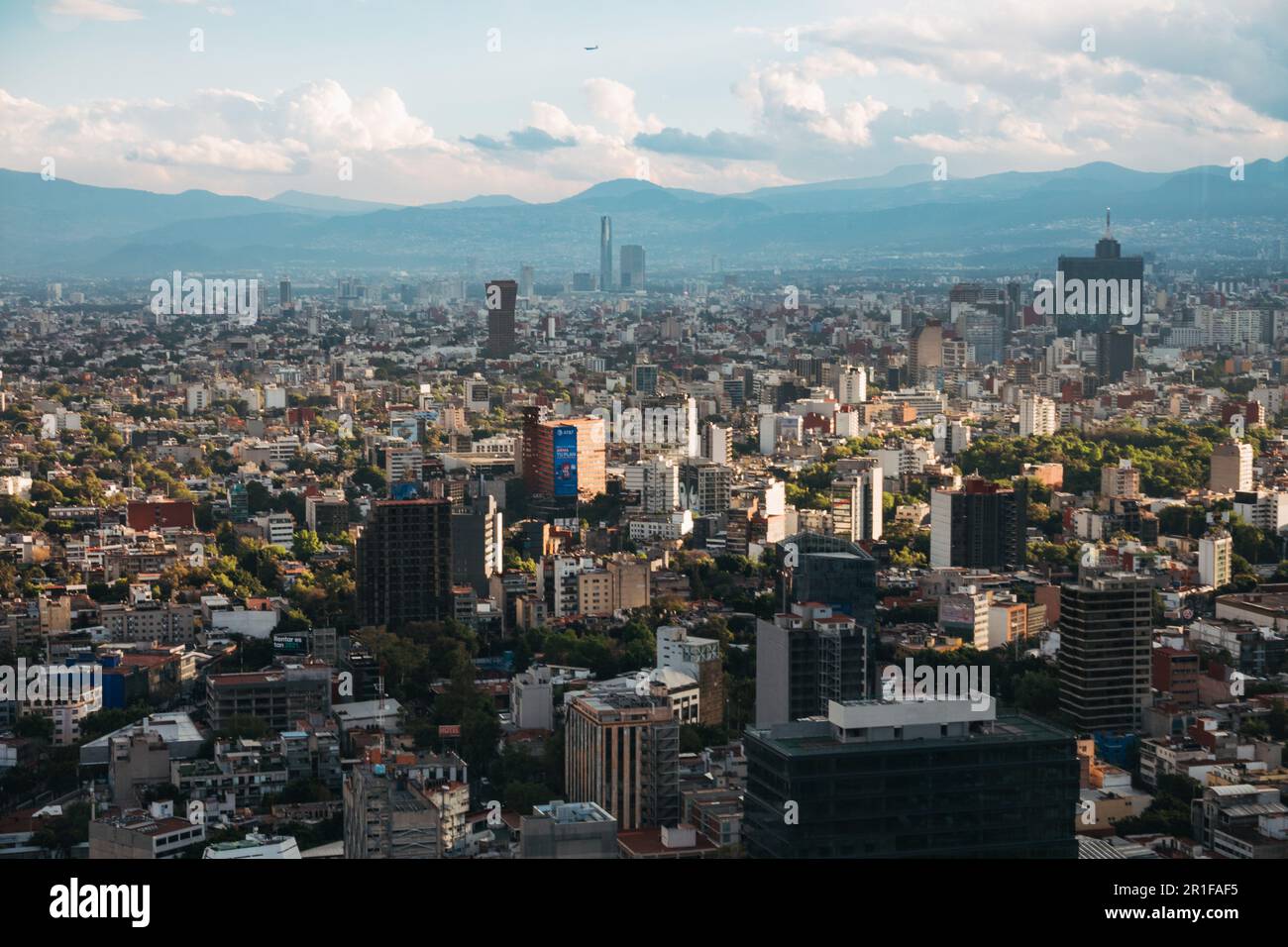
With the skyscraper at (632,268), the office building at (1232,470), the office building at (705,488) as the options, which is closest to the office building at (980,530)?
the office building at (705,488)

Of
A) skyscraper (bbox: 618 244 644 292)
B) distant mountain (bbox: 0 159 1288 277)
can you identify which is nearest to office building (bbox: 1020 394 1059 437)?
distant mountain (bbox: 0 159 1288 277)

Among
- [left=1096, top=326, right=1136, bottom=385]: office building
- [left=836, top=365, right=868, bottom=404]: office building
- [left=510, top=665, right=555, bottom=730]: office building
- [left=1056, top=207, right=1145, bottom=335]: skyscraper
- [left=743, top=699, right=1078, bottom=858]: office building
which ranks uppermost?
[left=1056, top=207, right=1145, bottom=335]: skyscraper

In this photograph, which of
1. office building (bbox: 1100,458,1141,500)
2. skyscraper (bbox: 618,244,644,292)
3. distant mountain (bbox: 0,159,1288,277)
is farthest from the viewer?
skyscraper (bbox: 618,244,644,292)

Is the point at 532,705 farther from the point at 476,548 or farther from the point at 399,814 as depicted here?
the point at 476,548

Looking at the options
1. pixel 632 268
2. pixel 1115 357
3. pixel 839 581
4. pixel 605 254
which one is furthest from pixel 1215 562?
pixel 632 268

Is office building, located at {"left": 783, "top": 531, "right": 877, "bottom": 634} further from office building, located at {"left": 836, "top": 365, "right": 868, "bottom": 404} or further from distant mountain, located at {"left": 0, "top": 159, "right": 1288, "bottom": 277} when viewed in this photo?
distant mountain, located at {"left": 0, "top": 159, "right": 1288, "bottom": 277}
